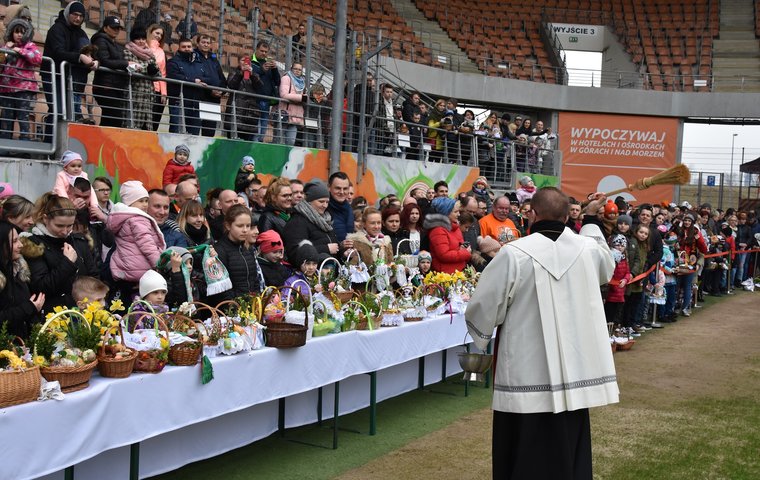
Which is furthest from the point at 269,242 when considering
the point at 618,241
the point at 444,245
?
the point at 618,241

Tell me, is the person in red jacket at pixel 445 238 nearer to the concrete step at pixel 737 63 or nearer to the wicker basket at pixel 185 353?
the wicker basket at pixel 185 353

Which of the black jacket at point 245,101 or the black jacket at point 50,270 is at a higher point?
the black jacket at point 245,101

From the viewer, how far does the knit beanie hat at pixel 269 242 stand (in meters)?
6.12

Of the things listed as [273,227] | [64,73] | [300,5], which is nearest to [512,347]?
[273,227]

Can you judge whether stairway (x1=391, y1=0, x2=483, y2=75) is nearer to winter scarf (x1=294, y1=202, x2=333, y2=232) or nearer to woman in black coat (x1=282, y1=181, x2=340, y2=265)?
woman in black coat (x1=282, y1=181, x2=340, y2=265)

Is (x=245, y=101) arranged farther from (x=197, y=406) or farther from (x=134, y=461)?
(x=134, y=461)

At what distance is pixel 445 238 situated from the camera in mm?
8062

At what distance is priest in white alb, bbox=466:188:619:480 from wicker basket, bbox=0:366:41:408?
195 cm

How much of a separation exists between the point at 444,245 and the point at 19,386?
497 centimetres

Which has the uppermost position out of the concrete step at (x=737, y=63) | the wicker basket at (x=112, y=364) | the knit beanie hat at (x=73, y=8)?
the concrete step at (x=737, y=63)

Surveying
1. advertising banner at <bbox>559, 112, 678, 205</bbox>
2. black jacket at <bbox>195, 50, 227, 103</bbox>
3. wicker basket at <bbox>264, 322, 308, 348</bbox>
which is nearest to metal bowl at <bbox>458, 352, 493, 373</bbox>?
wicker basket at <bbox>264, 322, 308, 348</bbox>

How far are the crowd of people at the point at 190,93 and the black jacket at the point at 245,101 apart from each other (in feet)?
0.04

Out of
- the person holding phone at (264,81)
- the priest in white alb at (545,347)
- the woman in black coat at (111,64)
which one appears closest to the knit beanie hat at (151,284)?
the priest in white alb at (545,347)

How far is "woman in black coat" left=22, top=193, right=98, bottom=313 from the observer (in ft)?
16.3
